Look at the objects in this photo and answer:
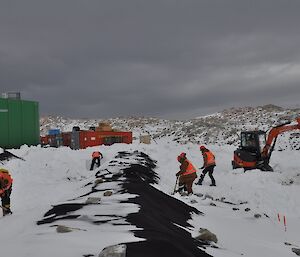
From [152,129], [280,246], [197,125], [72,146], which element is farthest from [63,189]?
[152,129]

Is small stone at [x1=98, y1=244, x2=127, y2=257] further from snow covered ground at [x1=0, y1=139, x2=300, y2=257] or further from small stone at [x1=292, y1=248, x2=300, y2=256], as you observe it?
small stone at [x1=292, y1=248, x2=300, y2=256]

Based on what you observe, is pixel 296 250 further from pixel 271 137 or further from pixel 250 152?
pixel 250 152

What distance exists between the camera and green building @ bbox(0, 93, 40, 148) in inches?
987

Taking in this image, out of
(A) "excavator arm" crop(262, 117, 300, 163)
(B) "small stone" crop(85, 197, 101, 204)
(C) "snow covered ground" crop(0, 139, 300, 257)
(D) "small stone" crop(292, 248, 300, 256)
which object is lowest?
(D) "small stone" crop(292, 248, 300, 256)

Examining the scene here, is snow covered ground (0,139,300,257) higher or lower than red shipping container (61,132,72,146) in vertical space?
lower

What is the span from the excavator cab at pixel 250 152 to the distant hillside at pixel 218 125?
71.0 inches

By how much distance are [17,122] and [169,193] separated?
50.8 ft

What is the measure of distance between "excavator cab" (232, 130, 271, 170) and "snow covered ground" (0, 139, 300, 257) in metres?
0.57

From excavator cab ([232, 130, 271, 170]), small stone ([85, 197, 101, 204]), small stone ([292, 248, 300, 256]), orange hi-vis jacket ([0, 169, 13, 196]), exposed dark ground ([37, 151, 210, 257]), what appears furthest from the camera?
excavator cab ([232, 130, 271, 170])

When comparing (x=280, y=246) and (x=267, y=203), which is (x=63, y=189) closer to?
(x=267, y=203)

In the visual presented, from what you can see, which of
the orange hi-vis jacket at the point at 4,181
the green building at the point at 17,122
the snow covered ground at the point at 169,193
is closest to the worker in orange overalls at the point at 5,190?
the orange hi-vis jacket at the point at 4,181

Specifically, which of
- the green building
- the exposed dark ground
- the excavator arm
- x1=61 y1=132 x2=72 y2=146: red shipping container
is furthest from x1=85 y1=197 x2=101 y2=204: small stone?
x1=61 y1=132 x2=72 y2=146: red shipping container

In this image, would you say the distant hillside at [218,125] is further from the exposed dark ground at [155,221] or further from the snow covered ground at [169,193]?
the exposed dark ground at [155,221]

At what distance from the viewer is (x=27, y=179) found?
17.8m
